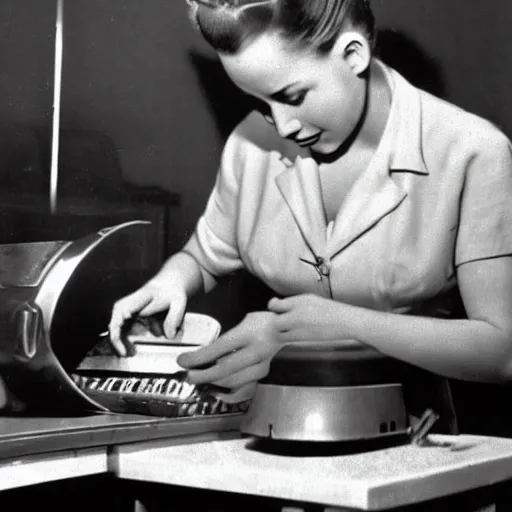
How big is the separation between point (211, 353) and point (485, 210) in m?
0.57

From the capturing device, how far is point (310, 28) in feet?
5.29

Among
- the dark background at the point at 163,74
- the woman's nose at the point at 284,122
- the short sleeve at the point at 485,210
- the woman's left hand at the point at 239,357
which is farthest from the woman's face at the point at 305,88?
the woman's left hand at the point at 239,357

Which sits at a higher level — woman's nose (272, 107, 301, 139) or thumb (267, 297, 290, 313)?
woman's nose (272, 107, 301, 139)

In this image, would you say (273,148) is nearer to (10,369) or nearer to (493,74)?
(493,74)

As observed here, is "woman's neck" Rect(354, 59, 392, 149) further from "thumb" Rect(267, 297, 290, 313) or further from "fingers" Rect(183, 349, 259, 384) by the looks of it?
"fingers" Rect(183, 349, 259, 384)

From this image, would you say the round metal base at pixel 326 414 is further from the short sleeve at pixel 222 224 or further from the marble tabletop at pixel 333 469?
the short sleeve at pixel 222 224

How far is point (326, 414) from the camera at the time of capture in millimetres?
1404

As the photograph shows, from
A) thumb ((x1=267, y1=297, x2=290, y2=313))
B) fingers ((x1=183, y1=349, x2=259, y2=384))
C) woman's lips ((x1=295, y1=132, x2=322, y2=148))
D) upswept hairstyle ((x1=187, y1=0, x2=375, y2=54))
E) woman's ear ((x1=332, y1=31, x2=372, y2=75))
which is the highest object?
upswept hairstyle ((x1=187, y1=0, x2=375, y2=54))

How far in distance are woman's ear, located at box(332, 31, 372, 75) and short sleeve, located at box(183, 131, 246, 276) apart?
0.96 feet

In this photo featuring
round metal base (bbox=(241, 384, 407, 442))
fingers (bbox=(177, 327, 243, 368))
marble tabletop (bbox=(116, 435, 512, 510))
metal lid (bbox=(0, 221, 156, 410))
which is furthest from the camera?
fingers (bbox=(177, 327, 243, 368))

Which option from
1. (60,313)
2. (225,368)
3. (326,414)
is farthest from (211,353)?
(326,414)

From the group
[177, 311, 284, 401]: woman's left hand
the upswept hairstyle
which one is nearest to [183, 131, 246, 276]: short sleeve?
[177, 311, 284, 401]: woman's left hand

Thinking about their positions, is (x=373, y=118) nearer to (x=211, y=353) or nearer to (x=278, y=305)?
(x=278, y=305)

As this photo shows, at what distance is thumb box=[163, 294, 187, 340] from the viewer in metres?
1.78
